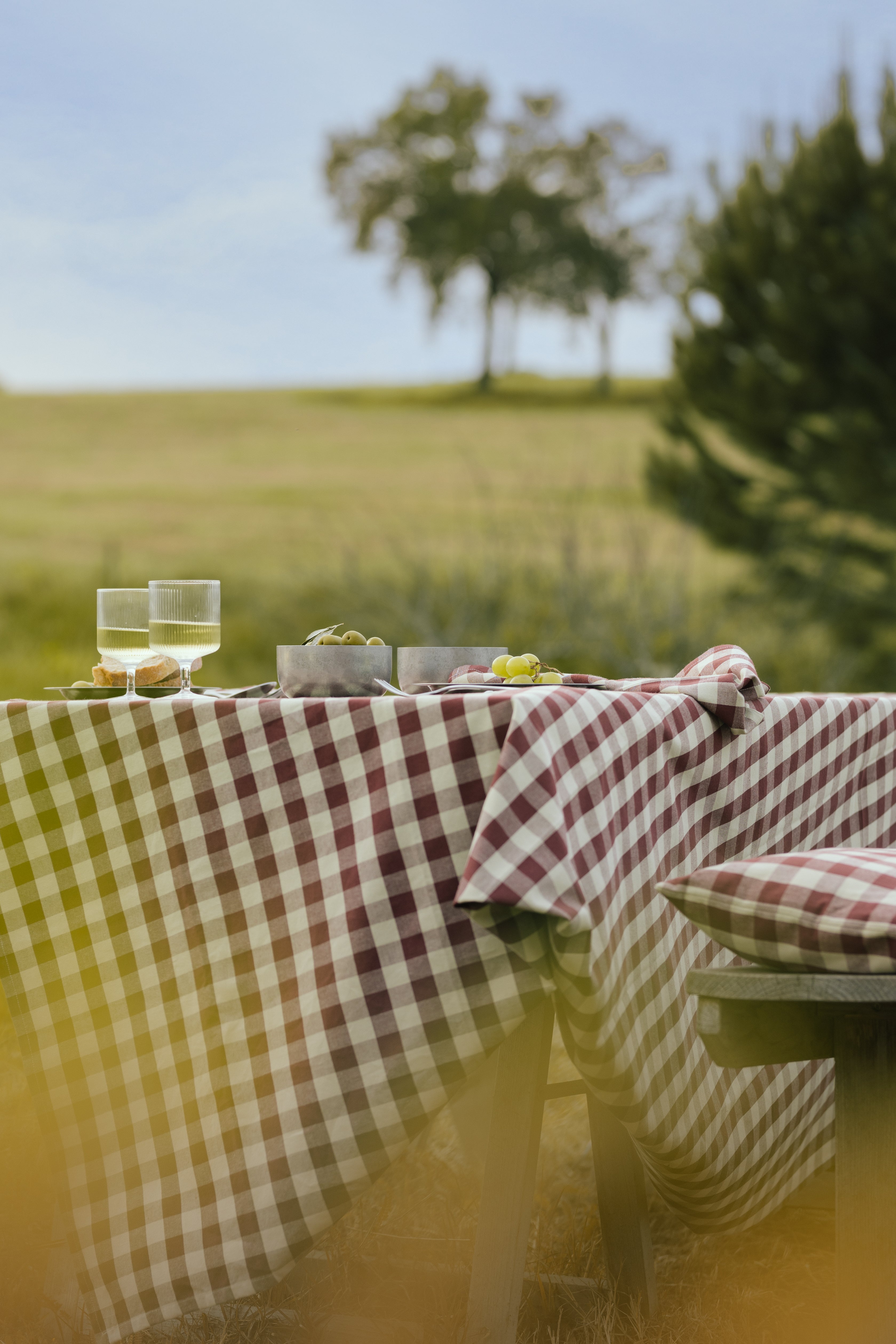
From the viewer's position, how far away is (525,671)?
1.42 m

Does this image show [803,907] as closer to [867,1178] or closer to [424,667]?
[867,1178]

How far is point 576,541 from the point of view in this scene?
11078mm

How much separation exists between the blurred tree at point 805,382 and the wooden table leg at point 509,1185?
416 inches

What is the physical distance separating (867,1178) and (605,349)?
67.2 ft

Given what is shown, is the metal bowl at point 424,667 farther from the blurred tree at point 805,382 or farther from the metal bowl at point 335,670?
the blurred tree at point 805,382

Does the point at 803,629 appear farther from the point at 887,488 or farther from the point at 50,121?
the point at 50,121

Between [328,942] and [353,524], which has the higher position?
[353,524]

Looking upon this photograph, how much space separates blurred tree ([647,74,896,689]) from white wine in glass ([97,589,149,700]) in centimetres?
1031

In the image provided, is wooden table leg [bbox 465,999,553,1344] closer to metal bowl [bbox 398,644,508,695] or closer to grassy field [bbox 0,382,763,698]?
metal bowl [bbox 398,644,508,695]

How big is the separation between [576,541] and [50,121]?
22.3 metres

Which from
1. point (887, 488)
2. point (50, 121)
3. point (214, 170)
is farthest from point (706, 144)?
point (50, 121)

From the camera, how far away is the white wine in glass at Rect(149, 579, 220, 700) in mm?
1407

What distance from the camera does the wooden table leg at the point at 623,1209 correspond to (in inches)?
55.5

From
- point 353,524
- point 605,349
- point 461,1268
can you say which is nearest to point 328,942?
point 461,1268
